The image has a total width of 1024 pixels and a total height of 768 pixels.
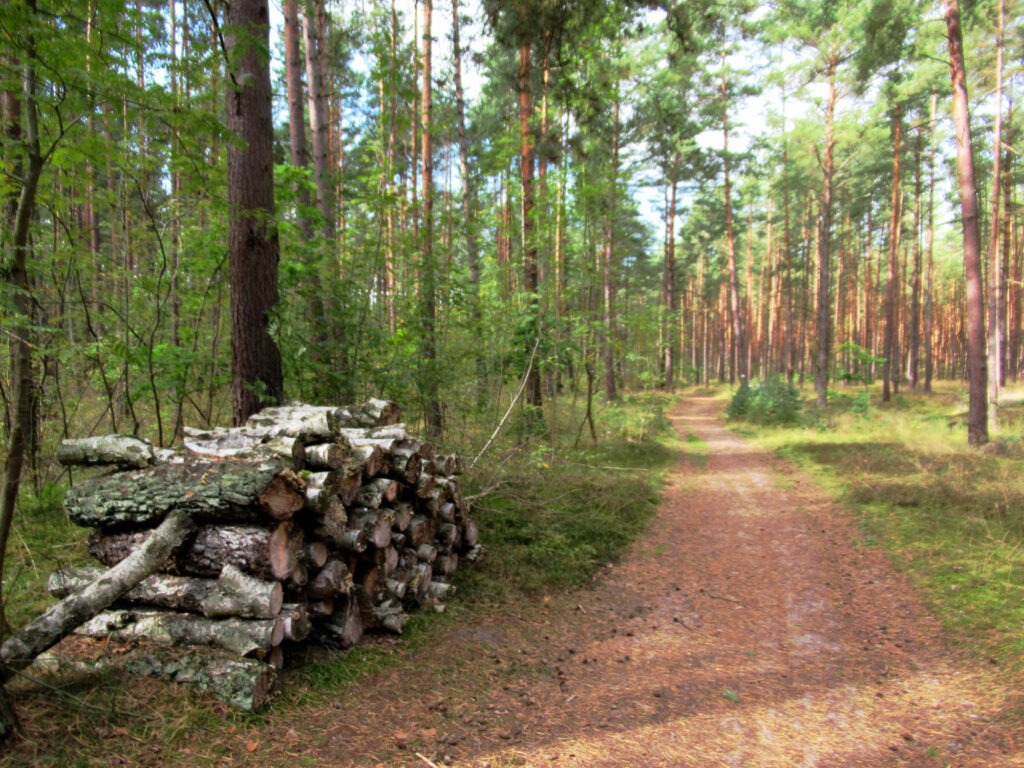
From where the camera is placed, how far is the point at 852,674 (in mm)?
4020

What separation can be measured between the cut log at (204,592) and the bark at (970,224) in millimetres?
13759

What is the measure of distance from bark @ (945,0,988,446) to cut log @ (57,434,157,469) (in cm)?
1438

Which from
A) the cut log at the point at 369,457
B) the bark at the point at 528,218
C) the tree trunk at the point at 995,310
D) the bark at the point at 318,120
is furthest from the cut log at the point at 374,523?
the tree trunk at the point at 995,310

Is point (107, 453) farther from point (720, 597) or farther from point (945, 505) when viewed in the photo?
point (945, 505)

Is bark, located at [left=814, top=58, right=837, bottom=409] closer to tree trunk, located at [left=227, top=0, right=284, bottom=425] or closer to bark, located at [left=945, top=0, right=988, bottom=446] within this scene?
bark, located at [left=945, top=0, right=988, bottom=446]

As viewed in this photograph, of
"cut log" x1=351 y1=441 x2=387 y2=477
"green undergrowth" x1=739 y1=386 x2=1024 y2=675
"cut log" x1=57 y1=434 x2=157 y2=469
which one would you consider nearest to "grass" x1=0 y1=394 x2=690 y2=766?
"cut log" x1=57 y1=434 x2=157 y2=469

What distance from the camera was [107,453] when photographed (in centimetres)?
365

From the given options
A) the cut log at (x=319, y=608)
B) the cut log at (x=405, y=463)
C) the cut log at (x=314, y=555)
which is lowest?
the cut log at (x=319, y=608)

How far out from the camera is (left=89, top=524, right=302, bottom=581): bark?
331cm

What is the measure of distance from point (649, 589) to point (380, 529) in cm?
307

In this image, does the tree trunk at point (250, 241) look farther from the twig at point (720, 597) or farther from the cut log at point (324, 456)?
the twig at point (720, 597)

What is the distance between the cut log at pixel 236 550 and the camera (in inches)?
130

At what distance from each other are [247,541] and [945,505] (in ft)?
28.2

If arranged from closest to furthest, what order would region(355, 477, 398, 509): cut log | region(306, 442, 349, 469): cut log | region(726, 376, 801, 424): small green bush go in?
region(306, 442, 349, 469): cut log → region(355, 477, 398, 509): cut log → region(726, 376, 801, 424): small green bush
